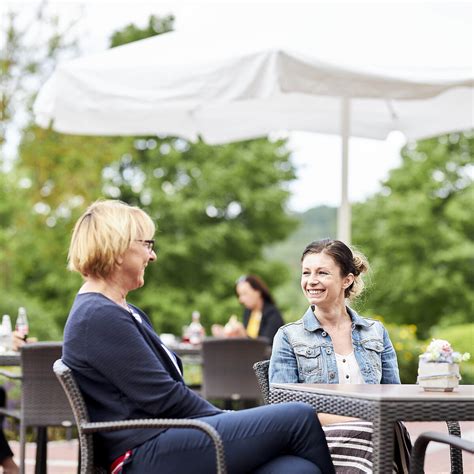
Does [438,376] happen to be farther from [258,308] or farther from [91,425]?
[258,308]

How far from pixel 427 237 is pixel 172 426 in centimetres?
2572

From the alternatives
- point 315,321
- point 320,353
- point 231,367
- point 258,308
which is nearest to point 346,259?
point 315,321

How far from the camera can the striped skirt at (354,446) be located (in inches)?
159

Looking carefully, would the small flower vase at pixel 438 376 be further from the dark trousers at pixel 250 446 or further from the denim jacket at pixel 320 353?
the denim jacket at pixel 320 353

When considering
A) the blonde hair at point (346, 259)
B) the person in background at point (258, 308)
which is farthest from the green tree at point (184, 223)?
the blonde hair at point (346, 259)

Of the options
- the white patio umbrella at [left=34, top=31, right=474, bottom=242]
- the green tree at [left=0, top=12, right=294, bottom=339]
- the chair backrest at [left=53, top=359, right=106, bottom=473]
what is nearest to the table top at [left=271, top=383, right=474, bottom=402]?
the chair backrest at [left=53, top=359, right=106, bottom=473]

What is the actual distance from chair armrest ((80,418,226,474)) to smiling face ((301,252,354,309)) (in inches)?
50.0

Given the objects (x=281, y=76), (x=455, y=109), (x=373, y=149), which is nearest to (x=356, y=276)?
(x=281, y=76)

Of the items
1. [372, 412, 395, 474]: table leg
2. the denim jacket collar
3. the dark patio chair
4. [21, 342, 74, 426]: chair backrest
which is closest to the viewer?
[372, 412, 395, 474]: table leg

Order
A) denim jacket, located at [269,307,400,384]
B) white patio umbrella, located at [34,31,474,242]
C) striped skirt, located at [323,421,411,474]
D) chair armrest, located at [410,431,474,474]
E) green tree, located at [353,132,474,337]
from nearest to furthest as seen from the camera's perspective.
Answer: chair armrest, located at [410,431,474,474] < striped skirt, located at [323,421,411,474] < denim jacket, located at [269,307,400,384] < white patio umbrella, located at [34,31,474,242] < green tree, located at [353,132,474,337]

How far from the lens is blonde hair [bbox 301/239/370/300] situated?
4.55 meters

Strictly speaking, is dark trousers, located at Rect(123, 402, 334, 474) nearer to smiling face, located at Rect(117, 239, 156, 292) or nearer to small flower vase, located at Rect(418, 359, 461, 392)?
small flower vase, located at Rect(418, 359, 461, 392)

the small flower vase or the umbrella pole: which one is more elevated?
the umbrella pole

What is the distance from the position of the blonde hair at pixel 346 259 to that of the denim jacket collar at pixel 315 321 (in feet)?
0.55
